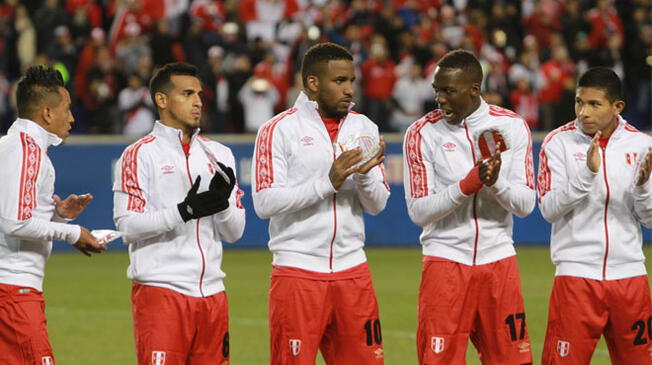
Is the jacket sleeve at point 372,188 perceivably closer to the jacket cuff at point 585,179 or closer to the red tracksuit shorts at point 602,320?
the jacket cuff at point 585,179

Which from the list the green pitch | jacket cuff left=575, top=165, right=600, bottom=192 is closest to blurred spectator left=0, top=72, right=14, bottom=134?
the green pitch

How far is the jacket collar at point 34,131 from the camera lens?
6.88 metres

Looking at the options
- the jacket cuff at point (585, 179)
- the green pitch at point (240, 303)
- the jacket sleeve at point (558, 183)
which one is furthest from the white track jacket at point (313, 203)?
the green pitch at point (240, 303)

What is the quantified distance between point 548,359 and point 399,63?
14841 millimetres

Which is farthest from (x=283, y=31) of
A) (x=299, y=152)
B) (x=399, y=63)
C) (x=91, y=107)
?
(x=299, y=152)

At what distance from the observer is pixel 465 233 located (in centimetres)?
716

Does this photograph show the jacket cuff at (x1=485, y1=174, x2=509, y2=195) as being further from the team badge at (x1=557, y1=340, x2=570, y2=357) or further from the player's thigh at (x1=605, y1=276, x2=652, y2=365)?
the team badge at (x1=557, y1=340, x2=570, y2=357)

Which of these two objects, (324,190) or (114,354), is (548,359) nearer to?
(324,190)

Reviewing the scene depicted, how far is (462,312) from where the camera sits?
7.14 meters

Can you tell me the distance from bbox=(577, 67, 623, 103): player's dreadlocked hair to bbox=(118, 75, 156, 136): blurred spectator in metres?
11.9

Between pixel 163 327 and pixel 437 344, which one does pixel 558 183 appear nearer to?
pixel 437 344

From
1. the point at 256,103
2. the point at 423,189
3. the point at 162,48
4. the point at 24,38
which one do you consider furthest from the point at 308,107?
the point at 24,38

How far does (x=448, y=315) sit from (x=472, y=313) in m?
0.15

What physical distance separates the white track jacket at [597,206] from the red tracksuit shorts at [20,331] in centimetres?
309
